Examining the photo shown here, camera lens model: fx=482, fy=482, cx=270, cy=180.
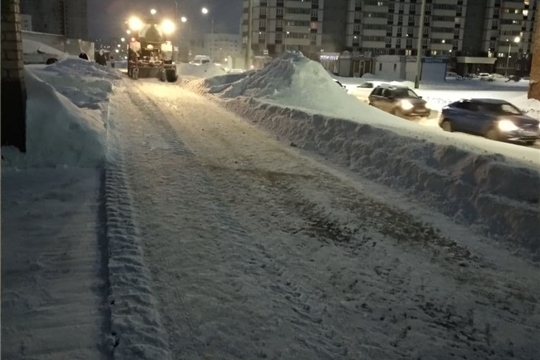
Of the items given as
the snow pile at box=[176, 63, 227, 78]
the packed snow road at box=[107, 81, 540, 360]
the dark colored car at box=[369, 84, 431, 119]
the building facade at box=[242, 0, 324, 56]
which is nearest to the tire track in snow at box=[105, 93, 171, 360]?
the packed snow road at box=[107, 81, 540, 360]

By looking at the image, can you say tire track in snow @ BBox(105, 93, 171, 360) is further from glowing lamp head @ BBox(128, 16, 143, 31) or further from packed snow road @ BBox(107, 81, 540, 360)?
glowing lamp head @ BBox(128, 16, 143, 31)

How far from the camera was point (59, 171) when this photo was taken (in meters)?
8.38

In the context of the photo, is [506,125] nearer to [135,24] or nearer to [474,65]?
[135,24]

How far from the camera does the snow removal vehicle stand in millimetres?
32312

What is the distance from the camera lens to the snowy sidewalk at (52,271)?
3785 millimetres

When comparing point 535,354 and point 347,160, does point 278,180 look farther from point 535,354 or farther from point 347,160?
point 535,354

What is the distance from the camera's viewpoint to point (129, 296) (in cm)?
445

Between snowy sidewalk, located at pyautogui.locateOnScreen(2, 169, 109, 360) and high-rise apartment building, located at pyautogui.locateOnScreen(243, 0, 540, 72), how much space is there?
100854 mm

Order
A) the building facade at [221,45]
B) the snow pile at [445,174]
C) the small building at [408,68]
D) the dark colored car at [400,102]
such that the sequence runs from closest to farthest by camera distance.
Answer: the snow pile at [445,174] → the dark colored car at [400,102] → the small building at [408,68] → the building facade at [221,45]

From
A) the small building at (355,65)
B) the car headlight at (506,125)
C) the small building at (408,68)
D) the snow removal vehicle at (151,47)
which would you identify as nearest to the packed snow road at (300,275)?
the car headlight at (506,125)

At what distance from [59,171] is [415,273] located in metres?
6.19

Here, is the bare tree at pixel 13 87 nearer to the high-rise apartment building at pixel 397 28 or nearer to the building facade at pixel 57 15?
the building facade at pixel 57 15

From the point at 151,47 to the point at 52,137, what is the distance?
2554cm

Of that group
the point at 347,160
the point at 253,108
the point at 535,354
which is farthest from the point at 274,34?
the point at 535,354
